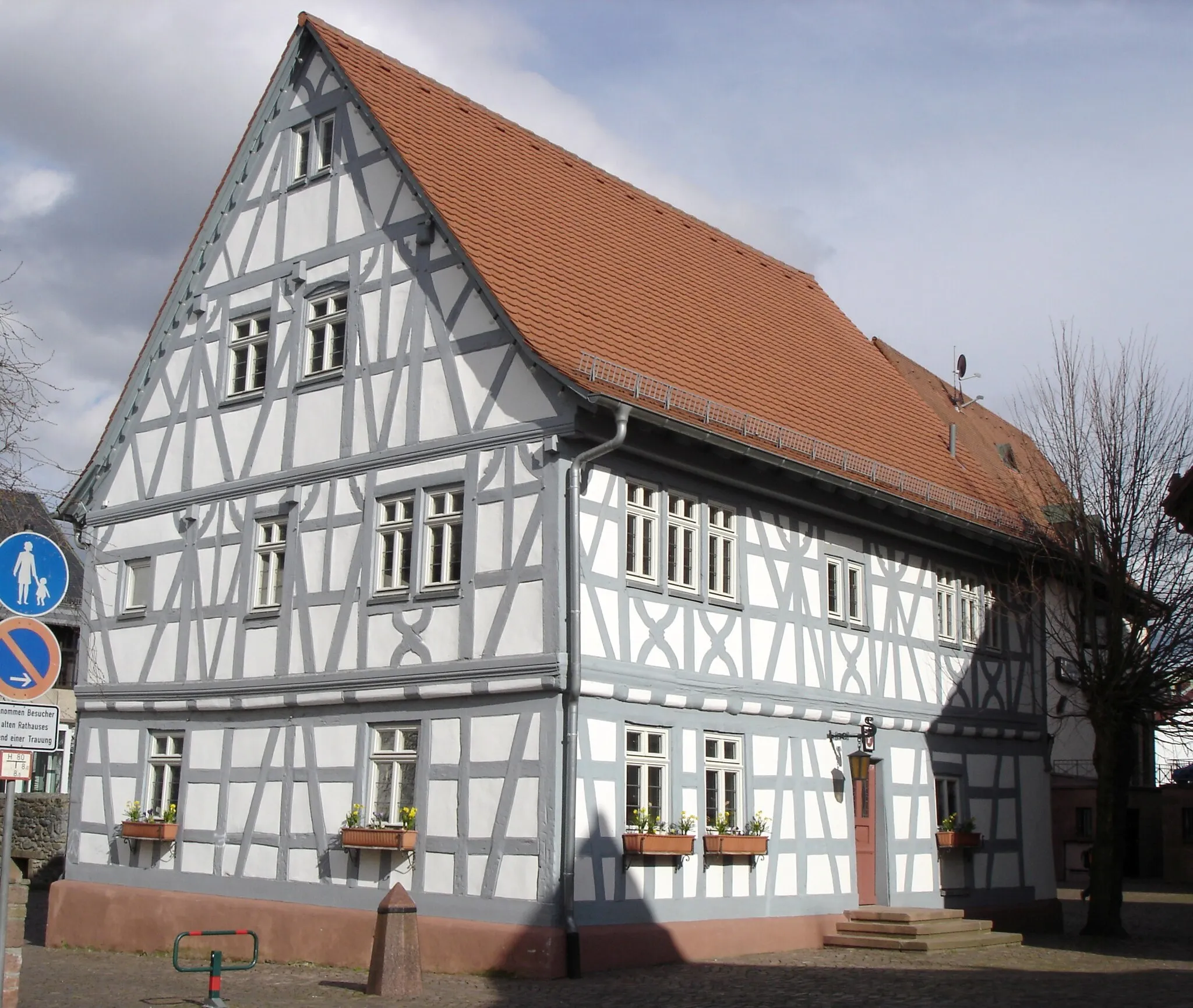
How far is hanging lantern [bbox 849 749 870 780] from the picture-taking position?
19594mm

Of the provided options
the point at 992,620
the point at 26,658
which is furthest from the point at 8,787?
the point at 992,620

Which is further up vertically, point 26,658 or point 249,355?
point 249,355

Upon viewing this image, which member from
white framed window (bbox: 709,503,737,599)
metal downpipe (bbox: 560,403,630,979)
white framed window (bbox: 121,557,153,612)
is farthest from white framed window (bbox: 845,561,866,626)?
white framed window (bbox: 121,557,153,612)

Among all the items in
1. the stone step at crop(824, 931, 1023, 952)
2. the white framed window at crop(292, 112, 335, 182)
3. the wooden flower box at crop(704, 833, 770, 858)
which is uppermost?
the white framed window at crop(292, 112, 335, 182)

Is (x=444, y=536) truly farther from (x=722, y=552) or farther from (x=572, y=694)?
(x=722, y=552)

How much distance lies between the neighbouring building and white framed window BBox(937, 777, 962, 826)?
0.09m

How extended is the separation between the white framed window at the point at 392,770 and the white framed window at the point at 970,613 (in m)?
9.81

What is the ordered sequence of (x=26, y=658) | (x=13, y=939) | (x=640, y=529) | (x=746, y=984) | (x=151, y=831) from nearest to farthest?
(x=26, y=658) < (x=13, y=939) < (x=746, y=984) < (x=640, y=529) < (x=151, y=831)

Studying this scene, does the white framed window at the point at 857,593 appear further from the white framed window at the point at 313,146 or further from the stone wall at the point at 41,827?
the stone wall at the point at 41,827

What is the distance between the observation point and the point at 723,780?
17703mm

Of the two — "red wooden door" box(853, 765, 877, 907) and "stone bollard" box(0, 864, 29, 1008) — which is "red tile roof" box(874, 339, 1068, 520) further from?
"stone bollard" box(0, 864, 29, 1008)

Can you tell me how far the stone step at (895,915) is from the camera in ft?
61.7

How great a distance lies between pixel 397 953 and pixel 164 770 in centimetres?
755

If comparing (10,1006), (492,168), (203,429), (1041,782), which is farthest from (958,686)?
(10,1006)
